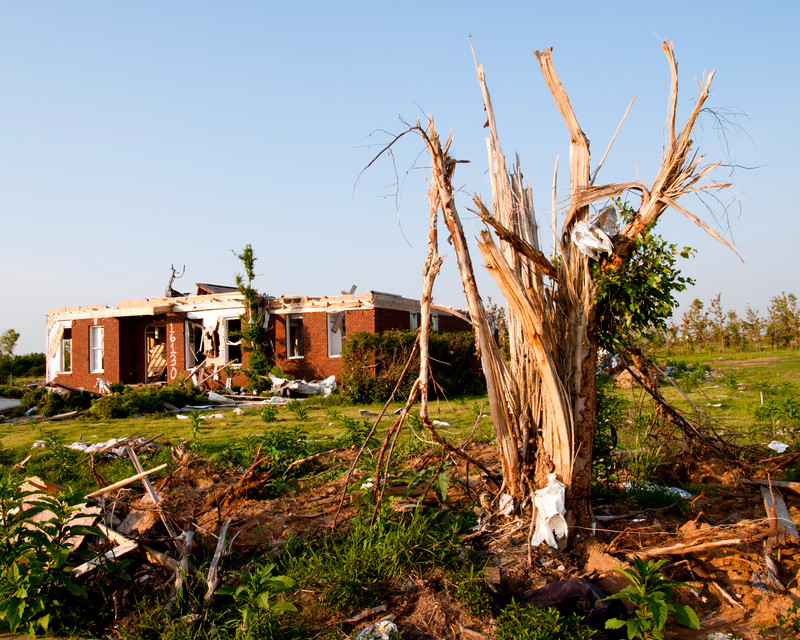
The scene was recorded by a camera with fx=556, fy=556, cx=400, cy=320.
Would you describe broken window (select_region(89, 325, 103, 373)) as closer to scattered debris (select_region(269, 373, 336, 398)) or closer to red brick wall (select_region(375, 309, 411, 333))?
scattered debris (select_region(269, 373, 336, 398))

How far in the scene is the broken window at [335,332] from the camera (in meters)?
17.8

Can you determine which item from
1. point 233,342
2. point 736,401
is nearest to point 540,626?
point 736,401

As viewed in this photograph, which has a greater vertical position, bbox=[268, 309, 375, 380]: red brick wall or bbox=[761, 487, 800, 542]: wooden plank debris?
bbox=[268, 309, 375, 380]: red brick wall

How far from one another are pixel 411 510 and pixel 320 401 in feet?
34.8

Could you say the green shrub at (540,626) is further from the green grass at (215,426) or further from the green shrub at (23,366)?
the green shrub at (23,366)

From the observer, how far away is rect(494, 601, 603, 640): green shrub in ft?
9.86

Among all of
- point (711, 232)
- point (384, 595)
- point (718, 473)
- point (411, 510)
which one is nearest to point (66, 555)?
point (384, 595)

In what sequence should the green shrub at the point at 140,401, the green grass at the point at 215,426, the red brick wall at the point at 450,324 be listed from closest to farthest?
the green grass at the point at 215,426, the green shrub at the point at 140,401, the red brick wall at the point at 450,324

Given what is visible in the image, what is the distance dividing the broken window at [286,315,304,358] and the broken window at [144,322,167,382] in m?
5.95

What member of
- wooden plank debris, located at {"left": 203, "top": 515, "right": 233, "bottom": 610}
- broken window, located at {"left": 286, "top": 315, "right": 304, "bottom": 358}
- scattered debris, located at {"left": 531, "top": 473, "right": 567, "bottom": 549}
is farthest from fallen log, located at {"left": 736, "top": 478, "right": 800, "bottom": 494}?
broken window, located at {"left": 286, "top": 315, "right": 304, "bottom": 358}

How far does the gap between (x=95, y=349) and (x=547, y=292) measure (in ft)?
68.9

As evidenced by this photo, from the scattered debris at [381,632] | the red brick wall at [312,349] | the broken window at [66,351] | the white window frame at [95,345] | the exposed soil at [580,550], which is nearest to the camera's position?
the scattered debris at [381,632]

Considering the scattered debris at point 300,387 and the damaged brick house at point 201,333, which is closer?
the scattered debris at point 300,387

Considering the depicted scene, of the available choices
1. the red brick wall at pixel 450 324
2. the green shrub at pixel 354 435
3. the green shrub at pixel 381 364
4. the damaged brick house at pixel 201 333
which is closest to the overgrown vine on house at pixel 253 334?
the damaged brick house at pixel 201 333
